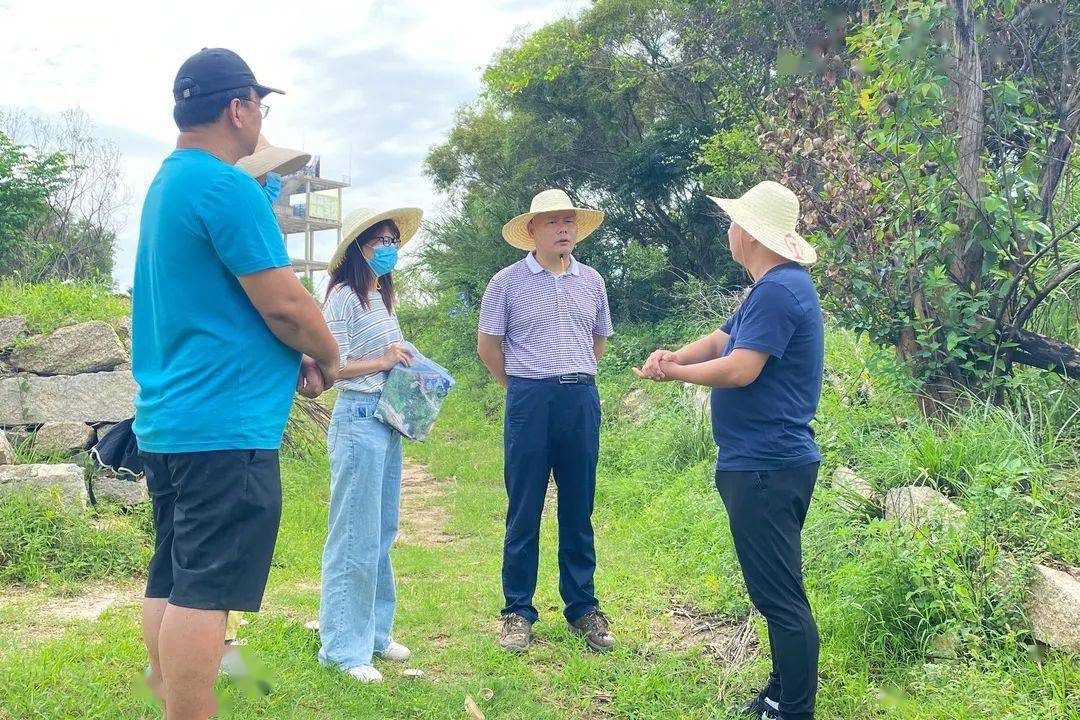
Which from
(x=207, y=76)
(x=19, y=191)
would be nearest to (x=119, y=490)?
(x=207, y=76)

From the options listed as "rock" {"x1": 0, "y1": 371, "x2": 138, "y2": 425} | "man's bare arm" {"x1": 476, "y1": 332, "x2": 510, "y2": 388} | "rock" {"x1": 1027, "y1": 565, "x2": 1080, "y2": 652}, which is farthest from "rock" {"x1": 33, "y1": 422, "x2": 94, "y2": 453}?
"rock" {"x1": 1027, "y1": 565, "x2": 1080, "y2": 652}

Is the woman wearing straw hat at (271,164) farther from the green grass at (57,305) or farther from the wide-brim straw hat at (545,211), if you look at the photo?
the green grass at (57,305)

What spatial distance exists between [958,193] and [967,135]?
449 mm

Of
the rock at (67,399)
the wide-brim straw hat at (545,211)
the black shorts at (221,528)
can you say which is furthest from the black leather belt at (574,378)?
the rock at (67,399)

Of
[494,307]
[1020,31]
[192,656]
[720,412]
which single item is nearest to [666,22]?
[1020,31]

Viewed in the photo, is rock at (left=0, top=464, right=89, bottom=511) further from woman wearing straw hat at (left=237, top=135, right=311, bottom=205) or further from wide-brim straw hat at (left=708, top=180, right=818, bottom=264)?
wide-brim straw hat at (left=708, top=180, right=818, bottom=264)

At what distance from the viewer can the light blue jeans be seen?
383 centimetres

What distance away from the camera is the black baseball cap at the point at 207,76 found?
2.63 metres

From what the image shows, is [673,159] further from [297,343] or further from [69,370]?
[297,343]

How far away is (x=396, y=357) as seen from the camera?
3963mm

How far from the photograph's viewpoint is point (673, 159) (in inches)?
566

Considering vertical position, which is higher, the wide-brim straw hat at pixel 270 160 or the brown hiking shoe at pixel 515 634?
the wide-brim straw hat at pixel 270 160

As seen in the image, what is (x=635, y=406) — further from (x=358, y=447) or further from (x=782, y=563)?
(x=782, y=563)

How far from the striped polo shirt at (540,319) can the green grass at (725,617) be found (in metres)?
1.38
